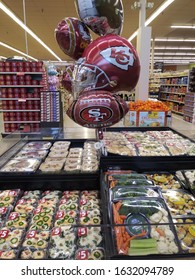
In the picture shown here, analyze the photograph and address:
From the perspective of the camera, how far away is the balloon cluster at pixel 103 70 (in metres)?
1.48

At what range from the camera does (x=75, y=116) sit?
1.59 m

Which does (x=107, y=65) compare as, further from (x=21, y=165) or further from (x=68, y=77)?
(x=21, y=165)

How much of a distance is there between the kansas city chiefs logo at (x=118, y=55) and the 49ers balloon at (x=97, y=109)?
200mm

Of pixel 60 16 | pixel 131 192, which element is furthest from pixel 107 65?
pixel 60 16

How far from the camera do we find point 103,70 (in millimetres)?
1491

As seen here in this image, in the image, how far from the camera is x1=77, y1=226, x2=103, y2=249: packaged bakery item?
138 centimetres

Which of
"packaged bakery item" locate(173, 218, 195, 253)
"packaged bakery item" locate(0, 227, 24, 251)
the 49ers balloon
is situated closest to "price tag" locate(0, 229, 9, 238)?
"packaged bakery item" locate(0, 227, 24, 251)

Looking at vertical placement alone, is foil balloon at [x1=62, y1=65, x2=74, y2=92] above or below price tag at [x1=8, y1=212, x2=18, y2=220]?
above

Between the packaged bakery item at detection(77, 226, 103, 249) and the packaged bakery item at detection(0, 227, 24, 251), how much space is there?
→ 38cm

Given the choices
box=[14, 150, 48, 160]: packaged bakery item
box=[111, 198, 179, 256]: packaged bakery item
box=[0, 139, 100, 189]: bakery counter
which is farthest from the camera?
box=[14, 150, 48, 160]: packaged bakery item

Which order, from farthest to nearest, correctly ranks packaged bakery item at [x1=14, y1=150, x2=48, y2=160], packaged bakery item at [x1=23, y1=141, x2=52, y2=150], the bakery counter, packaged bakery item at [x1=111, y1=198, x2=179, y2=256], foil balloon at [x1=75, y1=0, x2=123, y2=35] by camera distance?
packaged bakery item at [x1=23, y1=141, x2=52, y2=150]
packaged bakery item at [x1=14, y1=150, x2=48, y2=160]
the bakery counter
foil balloon at [x1=75, y1=0, x2=123, y2=35]
packaged bakery item at [x1=111, y1=198, x2=179, y2=256]

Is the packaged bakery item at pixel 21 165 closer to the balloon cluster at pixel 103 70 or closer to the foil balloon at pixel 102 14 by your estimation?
the balloon cluster at pixel 103 70

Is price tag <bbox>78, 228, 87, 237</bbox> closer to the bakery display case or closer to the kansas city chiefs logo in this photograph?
the bakery display case
